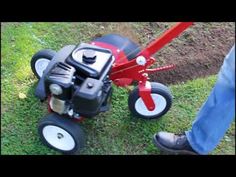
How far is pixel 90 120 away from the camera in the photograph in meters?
2.69

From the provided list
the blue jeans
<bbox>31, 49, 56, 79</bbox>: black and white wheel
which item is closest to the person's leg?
the blue jeans

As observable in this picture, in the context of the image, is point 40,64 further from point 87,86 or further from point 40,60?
point 87,86

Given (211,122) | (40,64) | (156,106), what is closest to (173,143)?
(156,106)

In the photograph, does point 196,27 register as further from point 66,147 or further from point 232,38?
point 66,147

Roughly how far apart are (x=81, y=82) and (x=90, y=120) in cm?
43

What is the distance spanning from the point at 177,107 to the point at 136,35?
69 centimetres

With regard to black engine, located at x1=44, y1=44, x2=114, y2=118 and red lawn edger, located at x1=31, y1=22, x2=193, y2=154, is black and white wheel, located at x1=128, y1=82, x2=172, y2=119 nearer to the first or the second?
red lawn edger, located at x1=31, y1=22, x2=193, y2=154

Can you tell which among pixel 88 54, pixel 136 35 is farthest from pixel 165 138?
pixel 136 35

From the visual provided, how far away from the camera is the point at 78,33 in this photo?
3213mm

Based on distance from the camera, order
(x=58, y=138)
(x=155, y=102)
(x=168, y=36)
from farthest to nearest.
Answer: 1. (x=155, y=102)
2. (x=58, y=138)
3. (x=168, y=36)

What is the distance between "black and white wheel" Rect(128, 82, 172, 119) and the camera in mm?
2545

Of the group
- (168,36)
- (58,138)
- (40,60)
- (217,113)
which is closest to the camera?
(217,113)

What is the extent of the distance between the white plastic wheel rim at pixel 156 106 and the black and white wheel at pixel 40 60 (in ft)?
1.93

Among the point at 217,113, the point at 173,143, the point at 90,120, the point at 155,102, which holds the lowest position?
the point at 90,120
